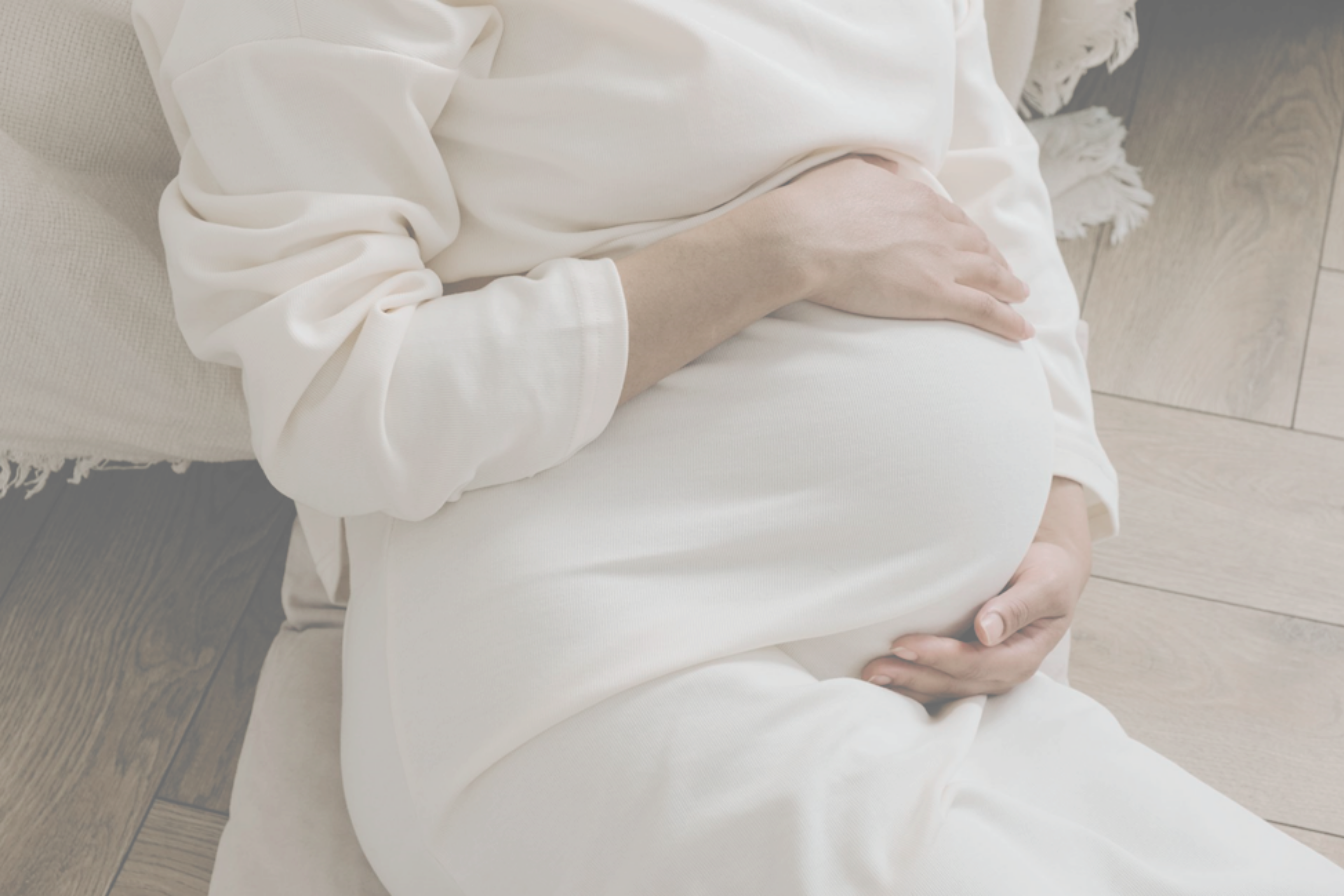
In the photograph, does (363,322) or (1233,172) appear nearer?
(363,322)

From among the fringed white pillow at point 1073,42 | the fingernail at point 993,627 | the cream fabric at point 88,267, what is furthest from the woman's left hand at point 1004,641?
the fringed white pillow at point 1073,42

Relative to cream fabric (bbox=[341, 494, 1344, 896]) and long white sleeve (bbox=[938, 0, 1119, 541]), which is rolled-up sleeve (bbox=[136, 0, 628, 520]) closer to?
cream fabric (bbox=[341, 494, 1344, 896])

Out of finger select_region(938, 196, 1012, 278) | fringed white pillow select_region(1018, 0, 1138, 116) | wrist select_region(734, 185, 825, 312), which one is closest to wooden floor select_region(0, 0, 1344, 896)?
fringed white pillow select_region(1018, 0, 1138, 116)

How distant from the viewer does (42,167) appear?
2.79ft

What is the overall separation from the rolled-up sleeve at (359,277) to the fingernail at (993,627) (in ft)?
1.01

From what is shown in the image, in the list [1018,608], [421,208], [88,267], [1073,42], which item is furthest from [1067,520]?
[88,267]

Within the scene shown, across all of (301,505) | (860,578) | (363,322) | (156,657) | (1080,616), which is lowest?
(156,657)

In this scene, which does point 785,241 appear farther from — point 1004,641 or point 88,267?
point 88,267

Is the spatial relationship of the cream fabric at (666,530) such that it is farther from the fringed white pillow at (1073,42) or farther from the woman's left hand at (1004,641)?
the fringed white pillow at (1073,42)

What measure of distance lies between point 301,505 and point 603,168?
0.39m

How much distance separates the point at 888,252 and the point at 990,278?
0.10 metres

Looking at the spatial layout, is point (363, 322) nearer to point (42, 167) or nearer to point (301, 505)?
point (301, 505)

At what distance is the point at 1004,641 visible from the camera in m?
0.80

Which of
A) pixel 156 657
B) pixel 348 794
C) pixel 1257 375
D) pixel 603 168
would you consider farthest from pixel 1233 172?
pixel 156 657
